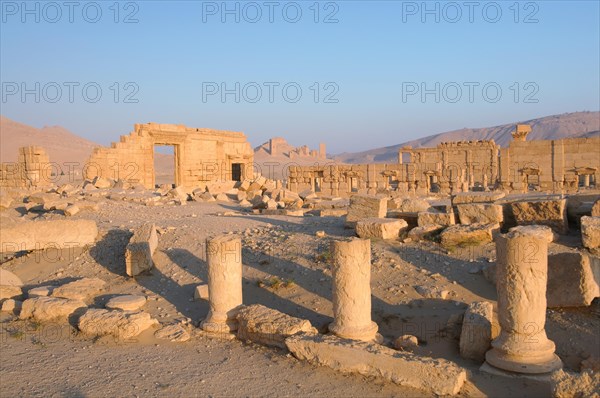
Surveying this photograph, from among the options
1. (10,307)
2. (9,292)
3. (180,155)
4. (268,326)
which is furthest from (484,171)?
(10,307)

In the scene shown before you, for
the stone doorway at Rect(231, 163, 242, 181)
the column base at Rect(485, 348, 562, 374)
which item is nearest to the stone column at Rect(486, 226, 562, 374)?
the column base at Rect(485, 348, 562, 374)

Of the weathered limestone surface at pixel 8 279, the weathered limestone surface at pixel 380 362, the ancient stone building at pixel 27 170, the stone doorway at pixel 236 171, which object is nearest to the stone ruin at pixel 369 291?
the weathered limestone surface at pixel 380 362

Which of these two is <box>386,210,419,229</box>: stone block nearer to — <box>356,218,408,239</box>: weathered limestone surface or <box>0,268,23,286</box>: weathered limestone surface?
<box>356,218,408,239</box>: weathered limestone surface

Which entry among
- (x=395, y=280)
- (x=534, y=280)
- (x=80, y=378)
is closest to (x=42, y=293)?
(x=80, y=378)

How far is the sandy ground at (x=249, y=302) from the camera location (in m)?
5.13

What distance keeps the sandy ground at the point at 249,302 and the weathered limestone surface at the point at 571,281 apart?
0.17 metres

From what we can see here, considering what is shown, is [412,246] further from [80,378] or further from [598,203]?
[80,378]

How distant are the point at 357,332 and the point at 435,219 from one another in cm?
400

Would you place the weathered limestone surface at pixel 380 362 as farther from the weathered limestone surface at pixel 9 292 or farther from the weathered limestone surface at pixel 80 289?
the weathered limestone surface at pixel 9 292

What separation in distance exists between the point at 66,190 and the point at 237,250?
13318mm

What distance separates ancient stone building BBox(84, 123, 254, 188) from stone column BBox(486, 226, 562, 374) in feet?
64.5

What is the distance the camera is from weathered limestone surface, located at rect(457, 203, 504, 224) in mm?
9141

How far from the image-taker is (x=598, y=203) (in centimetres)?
838

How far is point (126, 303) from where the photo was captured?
7.40 m
